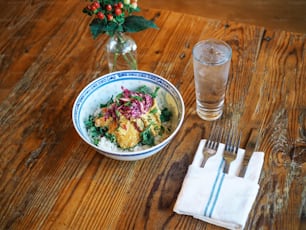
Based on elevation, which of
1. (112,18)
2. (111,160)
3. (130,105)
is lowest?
(111,160)

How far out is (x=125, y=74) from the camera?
1.14m

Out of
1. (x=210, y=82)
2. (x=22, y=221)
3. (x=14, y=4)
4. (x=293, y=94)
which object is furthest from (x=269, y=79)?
(x=14, y=4)

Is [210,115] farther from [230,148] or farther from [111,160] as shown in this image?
[111,160]

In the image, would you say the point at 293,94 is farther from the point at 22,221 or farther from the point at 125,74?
the point at 22,221

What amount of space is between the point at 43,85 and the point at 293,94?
734mm

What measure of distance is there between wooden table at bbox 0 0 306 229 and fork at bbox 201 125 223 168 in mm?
26

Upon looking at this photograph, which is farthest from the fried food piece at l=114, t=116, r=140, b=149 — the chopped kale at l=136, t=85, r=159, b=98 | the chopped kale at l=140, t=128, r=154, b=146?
the chopped kale at l=136, t=85, r=159, b=98

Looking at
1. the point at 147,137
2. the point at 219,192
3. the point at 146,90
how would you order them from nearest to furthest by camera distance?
1. the point at 219,192
2. the point at 147,137
3. the point at 146,90

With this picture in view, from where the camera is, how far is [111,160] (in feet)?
3.40

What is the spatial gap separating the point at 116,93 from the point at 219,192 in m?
0.42

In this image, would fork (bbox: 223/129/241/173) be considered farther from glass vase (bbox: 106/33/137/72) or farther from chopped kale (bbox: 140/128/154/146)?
glass vase (bbox: 106/33/137/72)

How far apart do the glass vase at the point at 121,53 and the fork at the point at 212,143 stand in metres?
0.32

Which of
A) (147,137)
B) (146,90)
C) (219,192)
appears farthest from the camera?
(146,90)

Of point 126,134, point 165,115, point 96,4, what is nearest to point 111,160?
point 126,134
